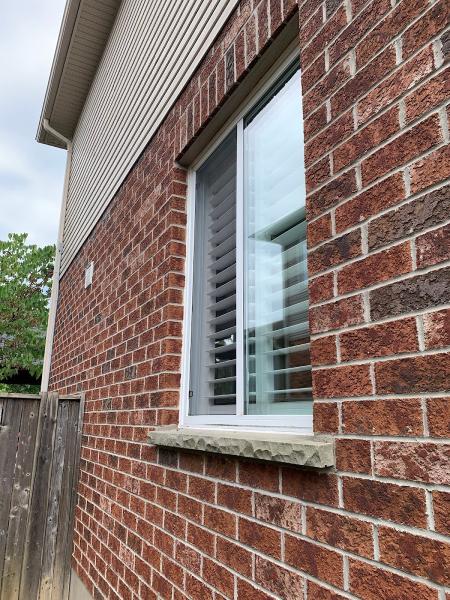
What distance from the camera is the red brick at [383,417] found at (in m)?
1.12

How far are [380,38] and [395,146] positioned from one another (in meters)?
0.38

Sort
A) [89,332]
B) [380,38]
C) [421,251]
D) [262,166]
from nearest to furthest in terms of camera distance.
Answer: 1. [421,251]
2. [380,38]
3. [262,166]
4. [89,332]

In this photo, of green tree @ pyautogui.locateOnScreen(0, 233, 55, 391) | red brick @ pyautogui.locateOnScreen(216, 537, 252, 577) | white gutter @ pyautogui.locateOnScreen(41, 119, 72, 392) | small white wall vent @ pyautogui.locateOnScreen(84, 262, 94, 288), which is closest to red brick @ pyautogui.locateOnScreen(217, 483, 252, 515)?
red brick @ pyautogui.locateOnScreen(216, 537, 252, 577)

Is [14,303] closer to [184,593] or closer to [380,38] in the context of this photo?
[184,593]

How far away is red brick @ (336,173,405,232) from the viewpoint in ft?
4.15

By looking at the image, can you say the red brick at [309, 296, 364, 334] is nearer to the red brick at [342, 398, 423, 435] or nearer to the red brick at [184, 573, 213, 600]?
the red brick at [342, 398, 423, 435]

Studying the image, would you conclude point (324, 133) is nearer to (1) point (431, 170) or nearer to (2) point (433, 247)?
(1) point (431, 170)

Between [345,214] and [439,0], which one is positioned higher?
[439,0]

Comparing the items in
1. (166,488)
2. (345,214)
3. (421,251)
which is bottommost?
(166,488)

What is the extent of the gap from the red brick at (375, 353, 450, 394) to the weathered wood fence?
3.63 meters

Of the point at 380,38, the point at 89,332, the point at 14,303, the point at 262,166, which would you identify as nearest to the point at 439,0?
the point at 380,38

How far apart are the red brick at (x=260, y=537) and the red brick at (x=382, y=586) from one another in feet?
1.16

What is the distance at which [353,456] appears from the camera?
127cm

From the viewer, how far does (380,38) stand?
139 cm
